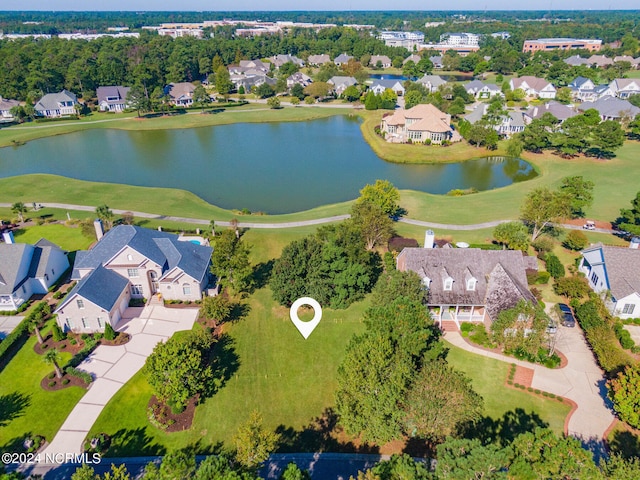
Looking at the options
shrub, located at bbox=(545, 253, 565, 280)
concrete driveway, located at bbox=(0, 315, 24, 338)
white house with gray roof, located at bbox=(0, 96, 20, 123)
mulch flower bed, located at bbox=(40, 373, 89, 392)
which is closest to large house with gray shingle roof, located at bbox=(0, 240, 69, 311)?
concrete driveway, located at bbox=(0, 315, 24, 338)

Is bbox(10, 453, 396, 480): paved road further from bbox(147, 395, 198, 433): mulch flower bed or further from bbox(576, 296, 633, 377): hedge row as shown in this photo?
bbox(576, 296, 633, 377): hedge row

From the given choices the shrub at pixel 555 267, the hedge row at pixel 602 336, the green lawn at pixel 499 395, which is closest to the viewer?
the green lawn at pixel 499 395

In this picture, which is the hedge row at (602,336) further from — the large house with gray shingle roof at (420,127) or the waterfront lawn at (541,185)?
the large house with gray shingle roof at (420,127)

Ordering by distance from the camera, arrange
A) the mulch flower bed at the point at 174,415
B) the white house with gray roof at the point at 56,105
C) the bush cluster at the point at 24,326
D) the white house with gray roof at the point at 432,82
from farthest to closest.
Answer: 1. the white house with gray roof at the point at 432,82
2. the white house with gray roof at the point at 56,105
3. the bush cluster at the point at 24,326
4. the mulch flower bed at the point at 174,415

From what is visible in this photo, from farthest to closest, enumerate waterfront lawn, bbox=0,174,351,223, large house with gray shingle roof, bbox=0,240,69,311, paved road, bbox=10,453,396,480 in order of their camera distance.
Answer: waterfront lawn, bbox=0,174,351,223, large house with gray shingle roof, bbox=0,240,69,311, paved road, bbox=10,453,396,480

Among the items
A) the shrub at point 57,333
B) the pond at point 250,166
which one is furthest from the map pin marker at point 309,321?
the pond at point 250,166
